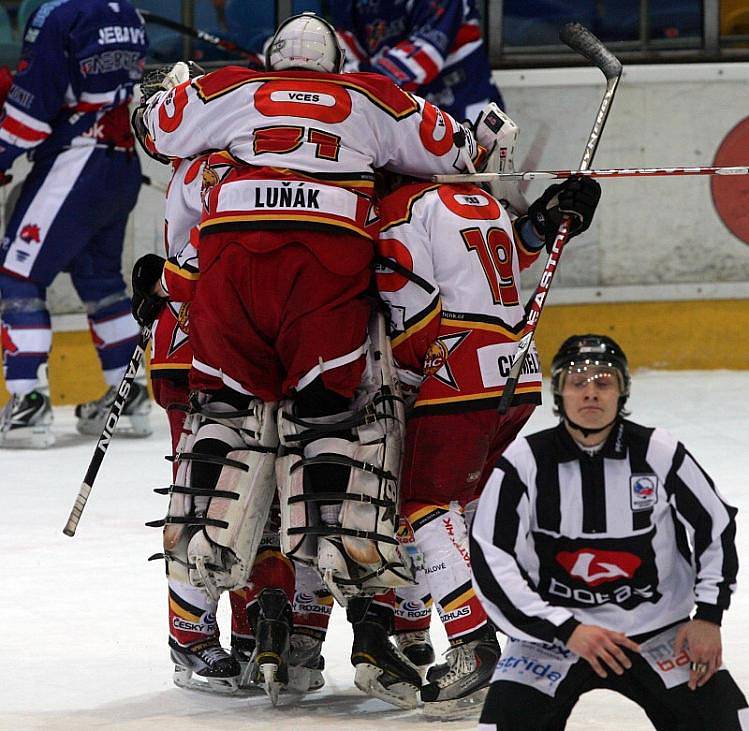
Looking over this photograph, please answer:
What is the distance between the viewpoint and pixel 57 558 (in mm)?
4242

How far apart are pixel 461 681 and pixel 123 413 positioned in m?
3.02

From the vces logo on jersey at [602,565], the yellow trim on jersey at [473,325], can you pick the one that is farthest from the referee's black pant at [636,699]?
the yellow trim on jersey at [473,325]

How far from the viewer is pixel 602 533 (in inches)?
94.0

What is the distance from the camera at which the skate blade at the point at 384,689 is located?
3.06 metres

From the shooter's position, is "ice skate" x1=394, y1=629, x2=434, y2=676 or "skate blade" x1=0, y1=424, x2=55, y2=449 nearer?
"ice skate" x1=394, y1=629, x2=434, y2=676

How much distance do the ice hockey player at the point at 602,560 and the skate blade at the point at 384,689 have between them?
Result: 0.65 m

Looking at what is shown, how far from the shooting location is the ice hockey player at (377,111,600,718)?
302cm

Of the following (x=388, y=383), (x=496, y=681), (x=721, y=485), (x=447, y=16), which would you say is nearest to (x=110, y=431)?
(x=388, y=383)

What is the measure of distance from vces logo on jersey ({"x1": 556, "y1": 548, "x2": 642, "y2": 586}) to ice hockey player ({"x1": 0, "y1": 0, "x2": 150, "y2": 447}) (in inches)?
138

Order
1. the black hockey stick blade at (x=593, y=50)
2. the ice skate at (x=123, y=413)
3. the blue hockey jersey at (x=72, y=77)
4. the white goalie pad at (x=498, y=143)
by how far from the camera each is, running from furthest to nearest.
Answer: the ice skate at (x=123, y=413), the blue hockey jersey at (x=72, y=77), the black hockey stick blade at (x=593, y=50), the white goalie pad at (x=498, y=143)

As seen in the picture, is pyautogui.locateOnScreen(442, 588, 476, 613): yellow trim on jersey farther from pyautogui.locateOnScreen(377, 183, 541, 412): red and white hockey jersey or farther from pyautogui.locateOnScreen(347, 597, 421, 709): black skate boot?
pyautogui.locateOnScreen(377, 183, 541, 412): red and white hockey jersey

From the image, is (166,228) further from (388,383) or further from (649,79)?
(649,79)

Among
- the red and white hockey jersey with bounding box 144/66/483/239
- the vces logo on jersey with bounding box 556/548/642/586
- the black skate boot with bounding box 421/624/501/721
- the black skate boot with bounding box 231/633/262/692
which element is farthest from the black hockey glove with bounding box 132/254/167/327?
the vces logo on jersey with bounding box 556/548/642/586

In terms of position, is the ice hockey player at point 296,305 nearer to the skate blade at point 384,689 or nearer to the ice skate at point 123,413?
the skate blade at point 384,689
